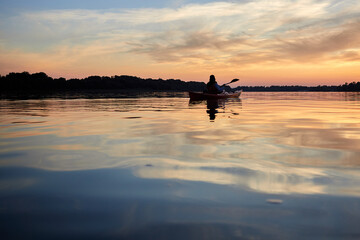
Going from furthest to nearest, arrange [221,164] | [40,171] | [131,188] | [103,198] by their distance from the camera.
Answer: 1. [221,164]
2. [40,171]
3. [131,188]
4. [103,198]

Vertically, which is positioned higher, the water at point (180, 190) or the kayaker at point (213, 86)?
the kayaker at point (213, 86)

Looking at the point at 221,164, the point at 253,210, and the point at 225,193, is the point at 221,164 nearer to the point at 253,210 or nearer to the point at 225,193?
the point at 225,193

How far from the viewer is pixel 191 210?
255cm

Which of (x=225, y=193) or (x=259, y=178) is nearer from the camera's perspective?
(x=225, y=193)

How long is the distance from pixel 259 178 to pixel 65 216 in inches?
88.0

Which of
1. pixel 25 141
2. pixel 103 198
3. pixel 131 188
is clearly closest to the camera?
pixel 103 198

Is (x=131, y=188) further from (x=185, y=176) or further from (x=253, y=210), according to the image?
(x=253, y=210)

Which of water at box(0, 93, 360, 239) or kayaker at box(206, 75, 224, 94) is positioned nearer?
water at box(0, 93, 360, 239)

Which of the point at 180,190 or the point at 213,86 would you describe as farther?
the point at 213,86

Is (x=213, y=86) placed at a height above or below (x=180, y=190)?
above

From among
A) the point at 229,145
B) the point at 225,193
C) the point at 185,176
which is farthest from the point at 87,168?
the point at 229,145

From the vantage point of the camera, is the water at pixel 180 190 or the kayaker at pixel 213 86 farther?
the kayaker at pixel 213 86

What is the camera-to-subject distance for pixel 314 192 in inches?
116

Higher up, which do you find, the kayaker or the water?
the kayaker
